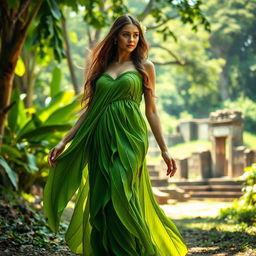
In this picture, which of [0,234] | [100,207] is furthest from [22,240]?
[100,207]

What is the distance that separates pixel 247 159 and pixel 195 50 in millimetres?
5021

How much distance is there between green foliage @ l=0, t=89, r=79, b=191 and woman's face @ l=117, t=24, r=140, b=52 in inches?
157

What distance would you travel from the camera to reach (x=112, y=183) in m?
3.77

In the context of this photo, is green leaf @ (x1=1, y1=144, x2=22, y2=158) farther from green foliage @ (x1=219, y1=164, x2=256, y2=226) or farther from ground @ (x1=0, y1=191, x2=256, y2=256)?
green foliage @ (x1=219, y1=164, x2=256, y2=226)

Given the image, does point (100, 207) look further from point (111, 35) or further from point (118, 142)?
point (111, 35)

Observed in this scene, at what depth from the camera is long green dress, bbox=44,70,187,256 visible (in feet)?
12.3

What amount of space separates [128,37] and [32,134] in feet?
16.5

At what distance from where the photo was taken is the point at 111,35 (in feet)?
13.8

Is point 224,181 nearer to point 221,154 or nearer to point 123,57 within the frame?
point 221,154

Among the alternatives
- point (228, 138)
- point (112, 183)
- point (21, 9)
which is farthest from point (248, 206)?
point (228, 138)

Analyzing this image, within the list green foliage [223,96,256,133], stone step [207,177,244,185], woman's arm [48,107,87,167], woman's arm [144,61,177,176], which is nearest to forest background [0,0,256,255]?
woman's arm [144,61,177,176]

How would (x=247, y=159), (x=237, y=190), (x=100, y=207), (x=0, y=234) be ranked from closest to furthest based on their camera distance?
(x=100, y=207) < (x=0, y=234) < (x=237, y=190) < (x=247, y=159)

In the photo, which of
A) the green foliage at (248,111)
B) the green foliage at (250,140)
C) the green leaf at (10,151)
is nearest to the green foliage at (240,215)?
the green leaf at (10,151)

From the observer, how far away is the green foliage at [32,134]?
824 cm
